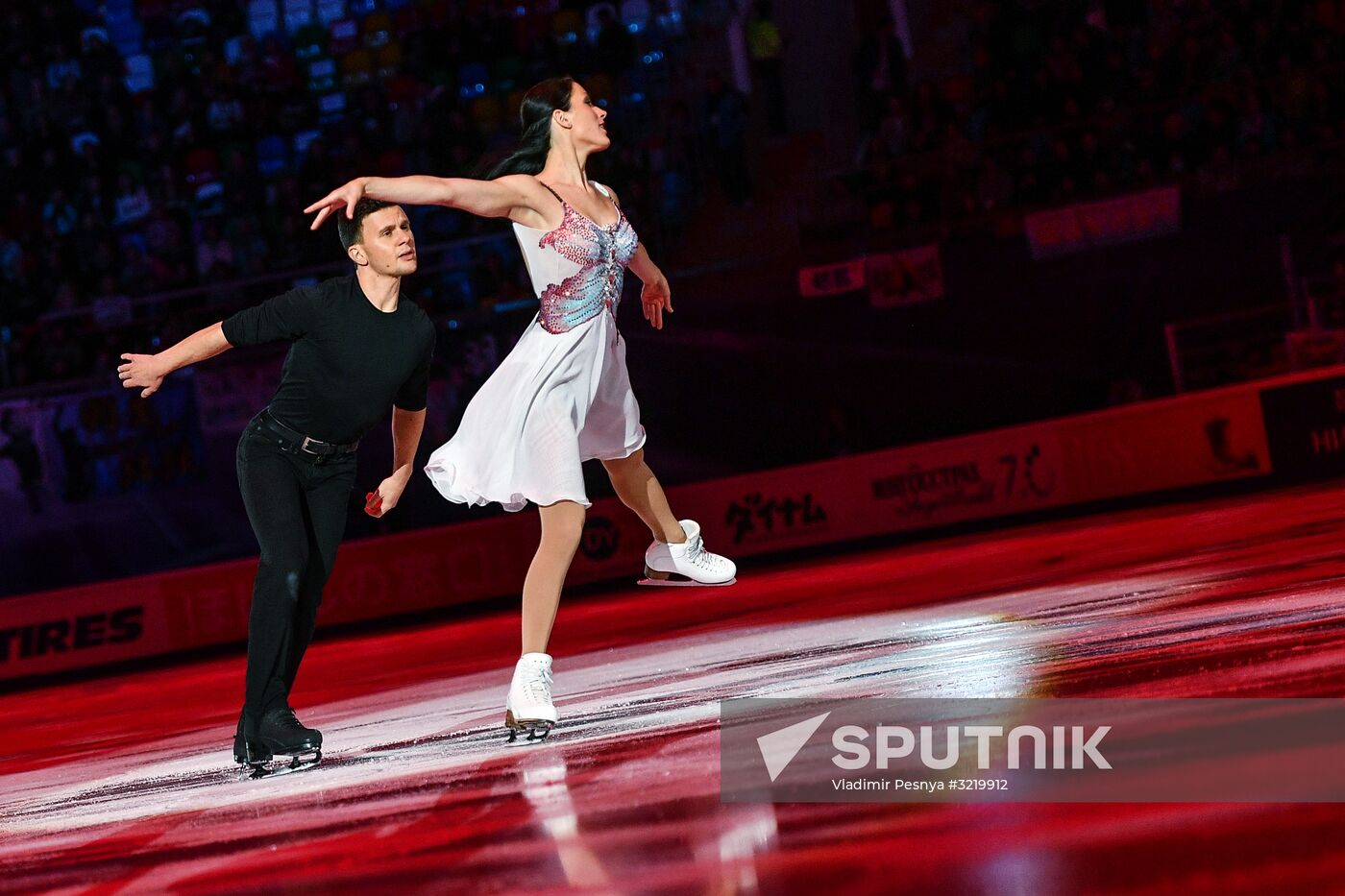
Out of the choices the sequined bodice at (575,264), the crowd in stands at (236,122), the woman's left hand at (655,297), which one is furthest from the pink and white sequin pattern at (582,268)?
the crowd in stands at (236,122)

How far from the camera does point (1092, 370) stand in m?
14.0

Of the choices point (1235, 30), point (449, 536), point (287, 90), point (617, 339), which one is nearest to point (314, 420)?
point (617, 339)

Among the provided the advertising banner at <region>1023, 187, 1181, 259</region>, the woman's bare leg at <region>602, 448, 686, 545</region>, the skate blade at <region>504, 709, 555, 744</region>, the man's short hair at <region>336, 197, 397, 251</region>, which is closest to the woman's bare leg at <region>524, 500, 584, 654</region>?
the skate blade at <region>504, 709, 555, 744</region>

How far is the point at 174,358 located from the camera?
159 inches

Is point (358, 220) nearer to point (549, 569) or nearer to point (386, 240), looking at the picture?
point (386, 240)

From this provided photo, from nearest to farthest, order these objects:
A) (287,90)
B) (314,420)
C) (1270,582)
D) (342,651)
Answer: (314,420) < (1270,582) < (342,651) < (287,90)

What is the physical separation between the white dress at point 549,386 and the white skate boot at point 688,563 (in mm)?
678

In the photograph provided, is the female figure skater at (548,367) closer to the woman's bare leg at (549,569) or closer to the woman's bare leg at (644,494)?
the woman's bare leg at (549,569)

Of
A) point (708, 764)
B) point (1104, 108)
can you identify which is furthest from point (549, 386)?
point (1104, 108)

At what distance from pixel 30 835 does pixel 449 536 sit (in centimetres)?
863

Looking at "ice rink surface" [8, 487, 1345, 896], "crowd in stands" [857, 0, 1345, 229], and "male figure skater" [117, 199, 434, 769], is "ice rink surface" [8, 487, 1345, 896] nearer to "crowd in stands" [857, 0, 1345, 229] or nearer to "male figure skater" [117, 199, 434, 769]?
"male figure skater" [117, 199, 434, 769]

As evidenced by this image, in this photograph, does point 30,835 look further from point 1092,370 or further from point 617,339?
point 1092,370

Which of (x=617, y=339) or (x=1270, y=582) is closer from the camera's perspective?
(x=617, y=339)

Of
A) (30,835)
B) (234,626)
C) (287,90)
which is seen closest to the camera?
(30,835)
